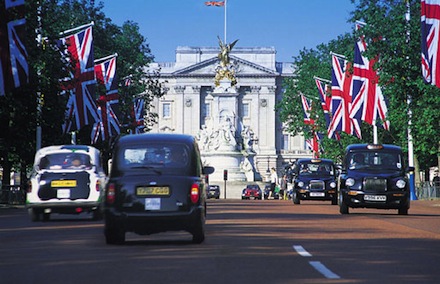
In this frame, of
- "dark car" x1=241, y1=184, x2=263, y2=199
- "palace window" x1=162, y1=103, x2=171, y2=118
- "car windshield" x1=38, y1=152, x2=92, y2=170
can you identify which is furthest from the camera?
"palace window" x1=162, y1=103, x2=171, y2=118

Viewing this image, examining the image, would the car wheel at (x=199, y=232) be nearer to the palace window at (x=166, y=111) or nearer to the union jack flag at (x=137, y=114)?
the union jack flag at (x=137, y=114)

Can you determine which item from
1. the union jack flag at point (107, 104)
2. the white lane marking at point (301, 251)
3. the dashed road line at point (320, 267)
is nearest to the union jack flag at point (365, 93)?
the union jack flag at point (107, 104)

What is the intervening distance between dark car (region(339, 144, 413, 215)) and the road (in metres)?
9.12

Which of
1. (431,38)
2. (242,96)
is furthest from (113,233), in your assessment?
(242,96)

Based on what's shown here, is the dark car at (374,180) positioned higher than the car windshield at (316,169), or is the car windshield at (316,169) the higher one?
the car windshield at (316,169)

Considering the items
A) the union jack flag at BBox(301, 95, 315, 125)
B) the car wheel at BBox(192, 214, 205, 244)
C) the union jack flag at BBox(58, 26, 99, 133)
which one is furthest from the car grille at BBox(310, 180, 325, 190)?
the union jack flag at BBox(301, 95, 315, 125)

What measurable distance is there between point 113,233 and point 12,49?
13.3 m

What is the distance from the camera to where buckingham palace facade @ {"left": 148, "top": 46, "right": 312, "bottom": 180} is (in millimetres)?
184750

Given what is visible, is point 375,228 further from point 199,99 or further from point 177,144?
point 199,99

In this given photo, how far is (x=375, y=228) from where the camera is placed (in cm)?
2509

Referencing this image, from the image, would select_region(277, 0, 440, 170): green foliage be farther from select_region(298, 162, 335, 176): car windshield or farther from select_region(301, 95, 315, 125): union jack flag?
select_region(301, 95, 315, 125): union jack flag

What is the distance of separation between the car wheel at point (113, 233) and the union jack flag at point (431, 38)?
20.0 meters

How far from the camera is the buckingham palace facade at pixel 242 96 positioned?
185 metres

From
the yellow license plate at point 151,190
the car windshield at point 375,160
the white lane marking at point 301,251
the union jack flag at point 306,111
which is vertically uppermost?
the union jack flag at point 306,111
